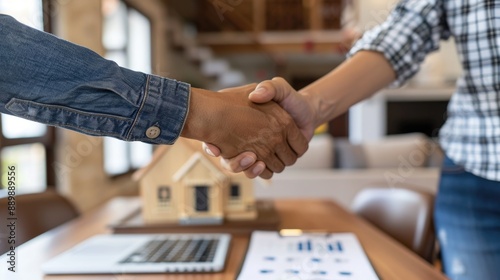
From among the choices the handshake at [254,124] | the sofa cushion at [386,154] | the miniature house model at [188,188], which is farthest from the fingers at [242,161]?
the sofa cushion at [386,154]

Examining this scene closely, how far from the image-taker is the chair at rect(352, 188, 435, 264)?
44.7 inches

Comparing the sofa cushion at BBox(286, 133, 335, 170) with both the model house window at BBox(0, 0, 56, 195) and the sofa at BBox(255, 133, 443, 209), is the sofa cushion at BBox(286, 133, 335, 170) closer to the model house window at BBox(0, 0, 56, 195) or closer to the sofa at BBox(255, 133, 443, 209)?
the sofa at BBox(255, 133, 443, 209)

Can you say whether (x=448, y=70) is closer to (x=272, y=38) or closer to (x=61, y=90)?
(x=272, y=38)

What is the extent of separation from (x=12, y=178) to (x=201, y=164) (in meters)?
0.45

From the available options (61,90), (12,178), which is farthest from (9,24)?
(12,178)

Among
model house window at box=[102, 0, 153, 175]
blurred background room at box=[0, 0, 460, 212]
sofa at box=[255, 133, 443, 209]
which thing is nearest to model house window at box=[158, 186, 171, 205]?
sofa at box=[255, 133, 443, 209]

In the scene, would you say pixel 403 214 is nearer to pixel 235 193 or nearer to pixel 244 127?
pixel 235 193

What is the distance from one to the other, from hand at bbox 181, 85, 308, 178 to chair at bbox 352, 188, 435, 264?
18.5 inches

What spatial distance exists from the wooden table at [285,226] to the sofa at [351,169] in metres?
1.10

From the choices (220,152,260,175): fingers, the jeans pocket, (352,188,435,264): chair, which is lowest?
(352,188,435,264): chair

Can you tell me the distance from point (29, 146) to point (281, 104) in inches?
82.3

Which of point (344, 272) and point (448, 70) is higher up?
point (448, 70)

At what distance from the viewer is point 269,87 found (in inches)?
30.3

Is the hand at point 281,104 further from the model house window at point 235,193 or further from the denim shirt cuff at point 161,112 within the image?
the model house window at point 235,193
